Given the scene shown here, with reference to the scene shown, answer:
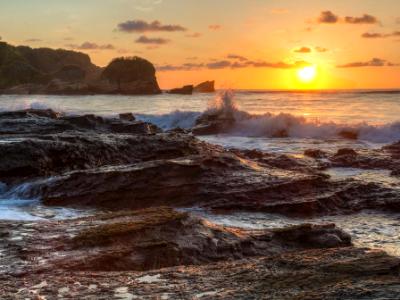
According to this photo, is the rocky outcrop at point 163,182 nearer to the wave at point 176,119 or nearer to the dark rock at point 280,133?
the dark rock at point 280,133

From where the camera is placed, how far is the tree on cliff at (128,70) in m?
143

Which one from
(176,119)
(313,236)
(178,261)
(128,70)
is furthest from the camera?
(128,70)

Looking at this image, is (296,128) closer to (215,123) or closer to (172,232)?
(215,123)

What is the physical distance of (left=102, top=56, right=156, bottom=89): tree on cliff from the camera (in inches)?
5615

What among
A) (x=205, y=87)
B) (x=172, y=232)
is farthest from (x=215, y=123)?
(x=205, y=87)

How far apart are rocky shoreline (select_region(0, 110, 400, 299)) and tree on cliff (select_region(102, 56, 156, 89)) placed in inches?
5103

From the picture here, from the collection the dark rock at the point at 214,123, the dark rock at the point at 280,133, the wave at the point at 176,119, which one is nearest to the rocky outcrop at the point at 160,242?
the dark rock at the point at 280,133

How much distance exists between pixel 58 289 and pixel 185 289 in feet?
2.97

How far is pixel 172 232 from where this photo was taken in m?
5.39

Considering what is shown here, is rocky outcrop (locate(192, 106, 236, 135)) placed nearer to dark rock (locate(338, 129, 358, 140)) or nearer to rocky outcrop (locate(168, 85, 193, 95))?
dark rock (locate(338, 129, 358, 140))

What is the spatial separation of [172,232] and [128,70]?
142 meters

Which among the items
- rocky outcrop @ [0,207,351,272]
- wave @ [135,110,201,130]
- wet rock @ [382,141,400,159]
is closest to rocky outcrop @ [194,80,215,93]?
wave @ [135,110,201,130]

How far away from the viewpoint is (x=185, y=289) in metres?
3.77

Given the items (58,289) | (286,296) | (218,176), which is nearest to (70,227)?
(58,289)
